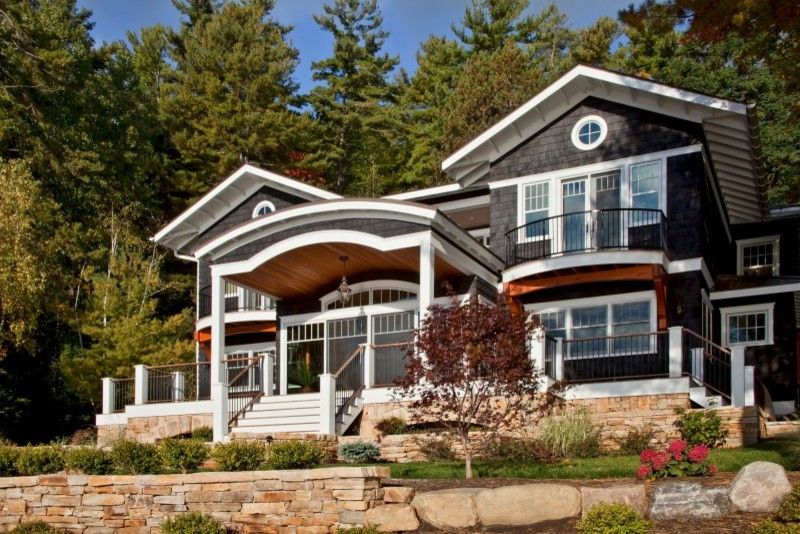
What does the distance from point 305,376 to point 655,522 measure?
1366cm

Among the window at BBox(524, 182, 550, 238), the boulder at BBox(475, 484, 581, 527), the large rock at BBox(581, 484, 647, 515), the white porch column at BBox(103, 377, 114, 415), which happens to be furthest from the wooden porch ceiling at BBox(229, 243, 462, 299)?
the large rock at BBox(581, 484, 647, 515)

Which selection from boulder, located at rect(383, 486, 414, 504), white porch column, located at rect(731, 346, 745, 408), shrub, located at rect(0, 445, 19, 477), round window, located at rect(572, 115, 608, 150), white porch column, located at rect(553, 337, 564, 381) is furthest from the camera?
round window, located at rect(572, 115, 608, 150)

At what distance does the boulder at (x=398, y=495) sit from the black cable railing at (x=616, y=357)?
8.77m

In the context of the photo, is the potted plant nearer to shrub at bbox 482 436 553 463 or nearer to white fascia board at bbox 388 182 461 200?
white fascia board at bbox 388 182 461 200

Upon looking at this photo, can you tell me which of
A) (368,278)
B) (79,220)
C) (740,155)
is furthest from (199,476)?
(79,220)

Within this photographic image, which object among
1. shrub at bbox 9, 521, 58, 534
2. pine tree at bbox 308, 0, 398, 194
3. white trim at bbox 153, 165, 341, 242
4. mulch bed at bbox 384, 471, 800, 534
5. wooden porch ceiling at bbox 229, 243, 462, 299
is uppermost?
pine tree at bbox 308, 0, 398, 194

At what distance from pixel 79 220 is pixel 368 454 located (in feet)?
75.0

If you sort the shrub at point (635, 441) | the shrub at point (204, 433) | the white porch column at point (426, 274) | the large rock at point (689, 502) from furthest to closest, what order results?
the shrub at point (204, 433)
the white porch column at point (426, 274)
the shrub at point (635, 441)
the large rock at point (689, 502)

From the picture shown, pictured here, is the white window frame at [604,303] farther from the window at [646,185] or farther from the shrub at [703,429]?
the shrub at [703,429]

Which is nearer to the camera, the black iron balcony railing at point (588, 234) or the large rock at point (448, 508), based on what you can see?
the large rock at point (448, 508)

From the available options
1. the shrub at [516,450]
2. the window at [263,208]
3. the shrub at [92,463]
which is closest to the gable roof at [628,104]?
the window at [263,208]

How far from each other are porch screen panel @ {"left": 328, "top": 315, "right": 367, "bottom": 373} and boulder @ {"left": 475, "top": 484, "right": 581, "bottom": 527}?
11715 millimetres

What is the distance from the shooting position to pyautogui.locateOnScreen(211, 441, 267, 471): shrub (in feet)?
42.8

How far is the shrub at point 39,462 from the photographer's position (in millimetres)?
14109
